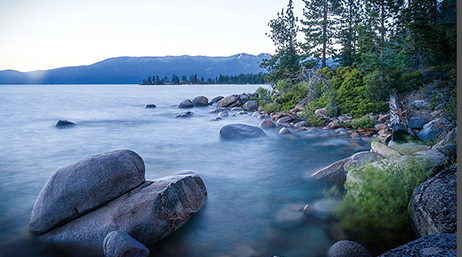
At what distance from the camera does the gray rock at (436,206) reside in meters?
3.66

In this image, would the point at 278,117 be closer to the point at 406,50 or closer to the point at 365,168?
the point at 406,50

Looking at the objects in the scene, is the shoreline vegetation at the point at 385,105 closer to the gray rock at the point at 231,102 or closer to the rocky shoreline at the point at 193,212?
the rocky shoreline at the point at 193,212

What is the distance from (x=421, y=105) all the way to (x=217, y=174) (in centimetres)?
1179

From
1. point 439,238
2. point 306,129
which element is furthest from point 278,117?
point 439,238

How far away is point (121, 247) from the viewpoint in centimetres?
416

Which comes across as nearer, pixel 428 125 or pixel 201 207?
pixel 201 207

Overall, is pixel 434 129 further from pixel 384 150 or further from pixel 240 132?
pixel 240 132

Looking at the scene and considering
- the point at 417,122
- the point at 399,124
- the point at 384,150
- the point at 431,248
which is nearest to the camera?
the point at 431,248

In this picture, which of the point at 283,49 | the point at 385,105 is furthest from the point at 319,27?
the point at 385,105

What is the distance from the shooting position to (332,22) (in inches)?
1217

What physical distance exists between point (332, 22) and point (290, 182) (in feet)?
94.3

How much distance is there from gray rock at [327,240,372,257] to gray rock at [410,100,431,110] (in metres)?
12.5

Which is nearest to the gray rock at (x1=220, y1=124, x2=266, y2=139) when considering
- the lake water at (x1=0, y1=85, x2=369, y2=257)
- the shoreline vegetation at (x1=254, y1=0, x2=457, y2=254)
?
the lake water at (x1=0, y1=85, x2=369, y2=257)

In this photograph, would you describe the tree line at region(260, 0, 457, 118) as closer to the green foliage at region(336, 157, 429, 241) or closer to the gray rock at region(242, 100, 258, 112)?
the gray rock at region(242, 100, 258, 112)
